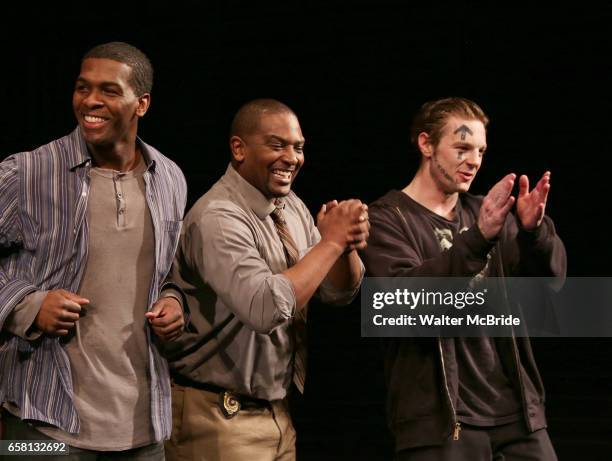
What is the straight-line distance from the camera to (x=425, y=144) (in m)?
2.71

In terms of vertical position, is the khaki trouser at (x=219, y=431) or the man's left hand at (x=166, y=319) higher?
the man's left hand at (x=166, y=319)

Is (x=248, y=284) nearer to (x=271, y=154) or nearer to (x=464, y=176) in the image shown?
(x=271, y=154)

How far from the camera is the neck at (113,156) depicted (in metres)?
2.15

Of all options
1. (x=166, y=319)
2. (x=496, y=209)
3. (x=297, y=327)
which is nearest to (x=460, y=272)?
(x=496, y=209)

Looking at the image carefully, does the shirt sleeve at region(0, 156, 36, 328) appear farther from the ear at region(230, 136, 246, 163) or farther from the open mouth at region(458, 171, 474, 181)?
the open mouth at region(458, 171, 474, 181)

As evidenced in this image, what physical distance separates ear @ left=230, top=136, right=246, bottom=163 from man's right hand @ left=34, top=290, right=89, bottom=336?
54 centimetres

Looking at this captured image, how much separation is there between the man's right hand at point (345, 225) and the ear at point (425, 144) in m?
0.53

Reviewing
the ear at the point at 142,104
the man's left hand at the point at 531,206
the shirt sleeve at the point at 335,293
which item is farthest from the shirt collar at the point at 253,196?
the man's left hand at the point at 531,206

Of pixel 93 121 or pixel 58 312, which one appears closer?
pixel 58 312

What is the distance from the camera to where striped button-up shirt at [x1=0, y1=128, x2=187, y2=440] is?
6.59 feet

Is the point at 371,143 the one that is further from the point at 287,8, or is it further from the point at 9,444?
the point at 9,444

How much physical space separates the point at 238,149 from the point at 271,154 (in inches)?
3.4

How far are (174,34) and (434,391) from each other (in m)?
1.73

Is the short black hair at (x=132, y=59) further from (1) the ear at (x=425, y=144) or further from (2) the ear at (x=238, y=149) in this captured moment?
(1) the ear at (x=425, y=144)
